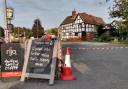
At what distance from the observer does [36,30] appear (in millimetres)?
95000

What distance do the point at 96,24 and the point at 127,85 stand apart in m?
73.4

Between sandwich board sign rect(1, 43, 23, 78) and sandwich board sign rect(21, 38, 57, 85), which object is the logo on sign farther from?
sandwich board sign rect(21, 38, 57, 85)

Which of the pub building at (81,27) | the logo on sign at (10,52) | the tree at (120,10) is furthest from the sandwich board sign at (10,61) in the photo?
the pub building at (81,27)

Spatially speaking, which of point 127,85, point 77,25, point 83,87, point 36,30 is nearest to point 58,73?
point 83,87

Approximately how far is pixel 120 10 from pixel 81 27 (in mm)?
32918

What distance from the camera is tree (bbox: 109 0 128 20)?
4164cm

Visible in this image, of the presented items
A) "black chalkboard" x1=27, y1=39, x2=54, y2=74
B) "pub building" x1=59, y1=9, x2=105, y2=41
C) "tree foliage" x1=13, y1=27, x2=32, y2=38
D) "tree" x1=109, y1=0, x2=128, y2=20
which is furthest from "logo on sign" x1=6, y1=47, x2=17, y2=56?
"tree foliage" x1=13, y1=27, x2=32, y2=38

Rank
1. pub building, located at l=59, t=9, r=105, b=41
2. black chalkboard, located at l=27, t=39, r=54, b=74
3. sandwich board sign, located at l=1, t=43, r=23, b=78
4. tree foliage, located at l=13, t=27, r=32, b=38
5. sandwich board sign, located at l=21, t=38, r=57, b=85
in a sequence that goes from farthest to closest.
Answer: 1. tree foliage, located at l=13, t=27, r=32, b=38
2. pub building, located at l=59, t=9, r=105, b=41
3. sandwich board sign, located at l=1, t=43, r=23, b=78
4. black chalkboard, located at l=27, t=39, r=54, b=74
5. sandwich board sign, located at l=21, t=38, r=57, b=85

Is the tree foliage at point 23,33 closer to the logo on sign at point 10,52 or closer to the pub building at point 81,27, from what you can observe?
the pub building at point 81,27

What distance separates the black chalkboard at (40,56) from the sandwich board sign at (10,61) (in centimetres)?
43

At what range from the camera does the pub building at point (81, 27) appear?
7662 cm

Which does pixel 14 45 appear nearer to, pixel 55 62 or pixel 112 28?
pixel 55 62

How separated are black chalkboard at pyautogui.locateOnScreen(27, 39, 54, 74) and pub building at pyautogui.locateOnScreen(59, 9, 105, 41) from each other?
212 feet

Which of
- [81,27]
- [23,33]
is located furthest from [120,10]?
[23,33]
